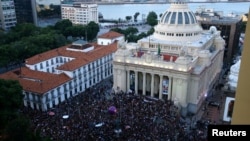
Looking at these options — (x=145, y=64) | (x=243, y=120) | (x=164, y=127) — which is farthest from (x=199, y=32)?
(x=243, y=120)

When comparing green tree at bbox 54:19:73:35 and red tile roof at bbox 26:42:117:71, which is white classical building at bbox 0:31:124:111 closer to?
red tile roof at bbox 26:42:117:71

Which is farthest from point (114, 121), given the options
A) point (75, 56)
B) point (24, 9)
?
point (24, 9)

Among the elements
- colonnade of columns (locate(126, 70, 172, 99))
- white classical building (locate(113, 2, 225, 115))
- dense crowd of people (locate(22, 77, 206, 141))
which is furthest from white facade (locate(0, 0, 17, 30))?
colonnade of columns (locate(126, 70, 172, 99))

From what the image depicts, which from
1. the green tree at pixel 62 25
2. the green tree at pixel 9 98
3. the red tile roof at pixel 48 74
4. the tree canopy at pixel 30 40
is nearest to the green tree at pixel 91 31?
the tree canopy at pixel 30 40

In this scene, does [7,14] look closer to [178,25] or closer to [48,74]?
[48,74]

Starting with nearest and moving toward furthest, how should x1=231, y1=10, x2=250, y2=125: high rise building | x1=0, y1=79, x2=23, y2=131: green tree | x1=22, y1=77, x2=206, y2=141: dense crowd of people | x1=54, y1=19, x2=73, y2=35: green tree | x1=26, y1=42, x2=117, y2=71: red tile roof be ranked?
x1=231, y1=10, x2=250, y2=125: high rise building, x1=0, y1=79, x2=23, y2=131: green tree, x1=22, y1=77, x2=206, y2=141: dense crowd of people, x1=26, y1=42, x2=117, y2=71: red tile roof, x1=54, y1=19, x2=73, y2=35: green tree

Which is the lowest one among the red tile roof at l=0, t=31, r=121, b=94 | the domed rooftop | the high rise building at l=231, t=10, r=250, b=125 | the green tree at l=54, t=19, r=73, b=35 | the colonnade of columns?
the colonnade of columns
